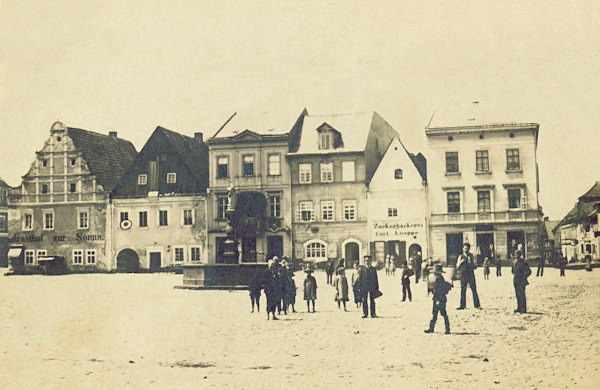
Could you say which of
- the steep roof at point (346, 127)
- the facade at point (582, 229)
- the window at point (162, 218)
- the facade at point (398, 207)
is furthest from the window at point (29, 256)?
the facade at point (582, 229)

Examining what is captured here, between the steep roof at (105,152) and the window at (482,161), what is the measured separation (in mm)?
2975

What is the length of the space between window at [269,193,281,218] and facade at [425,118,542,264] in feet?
4.16

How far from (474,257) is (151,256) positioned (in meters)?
2.76

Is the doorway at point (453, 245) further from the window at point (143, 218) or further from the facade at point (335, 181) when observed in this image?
the window at point (143, 218)

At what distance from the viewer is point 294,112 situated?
534cm

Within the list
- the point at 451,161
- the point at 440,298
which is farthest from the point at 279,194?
the point at 440,298

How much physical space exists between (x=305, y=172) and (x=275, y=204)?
50cm

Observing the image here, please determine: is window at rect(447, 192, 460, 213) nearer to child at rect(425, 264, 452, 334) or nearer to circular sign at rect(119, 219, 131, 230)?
child at rect(425, 264, 452, 334)

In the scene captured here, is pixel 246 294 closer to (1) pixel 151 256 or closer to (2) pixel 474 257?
(1) pixel 151 256

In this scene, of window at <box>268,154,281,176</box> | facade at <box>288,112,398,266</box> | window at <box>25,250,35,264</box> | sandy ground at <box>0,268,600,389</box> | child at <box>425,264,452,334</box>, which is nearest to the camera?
sandy ground at <box>0,268,600,389</box>

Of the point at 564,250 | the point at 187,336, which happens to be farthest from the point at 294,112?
the point at 564,250

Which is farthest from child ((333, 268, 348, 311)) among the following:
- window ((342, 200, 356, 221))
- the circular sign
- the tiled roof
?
the circular sign

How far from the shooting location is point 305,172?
18.6ft

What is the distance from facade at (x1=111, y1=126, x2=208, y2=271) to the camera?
218 inches
